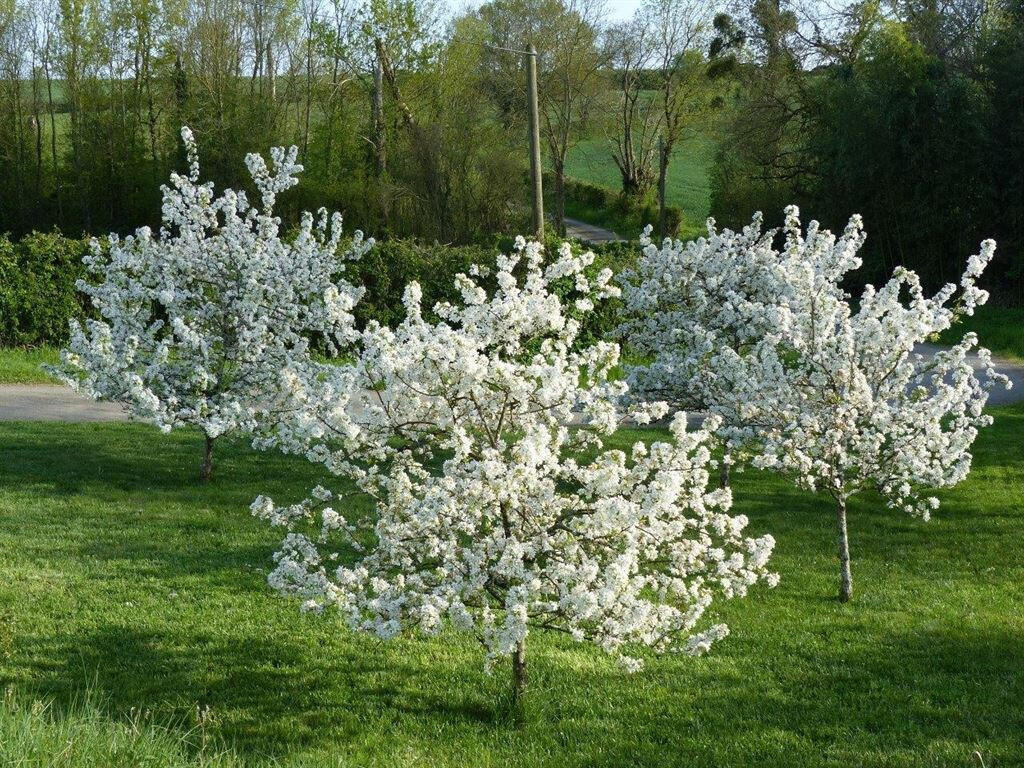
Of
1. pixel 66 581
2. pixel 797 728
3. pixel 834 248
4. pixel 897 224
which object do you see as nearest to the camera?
pixel 797 728

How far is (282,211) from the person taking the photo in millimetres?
31500

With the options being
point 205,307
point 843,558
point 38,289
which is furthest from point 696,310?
point 38,289

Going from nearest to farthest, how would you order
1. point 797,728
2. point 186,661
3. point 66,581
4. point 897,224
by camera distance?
point 797,728, point 186,661, point 66,581, point 897,224

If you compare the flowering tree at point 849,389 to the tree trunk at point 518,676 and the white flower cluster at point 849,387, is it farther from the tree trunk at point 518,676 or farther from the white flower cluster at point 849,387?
the tree trunk at point 518,676

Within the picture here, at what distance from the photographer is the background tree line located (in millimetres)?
27328

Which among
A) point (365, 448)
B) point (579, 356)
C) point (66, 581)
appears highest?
point (579, 356)

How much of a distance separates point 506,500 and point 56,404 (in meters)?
12.9

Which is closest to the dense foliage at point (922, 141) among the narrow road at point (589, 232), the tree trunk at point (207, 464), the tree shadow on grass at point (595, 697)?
the narrow road at point (589, 232)

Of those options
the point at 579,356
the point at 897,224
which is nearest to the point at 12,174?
the point at 897,224

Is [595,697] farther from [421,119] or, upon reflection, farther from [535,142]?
[421,119]

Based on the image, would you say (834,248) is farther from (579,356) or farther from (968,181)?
(968,181)

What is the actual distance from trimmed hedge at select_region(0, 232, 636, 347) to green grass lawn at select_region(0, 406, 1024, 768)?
10.4 metres

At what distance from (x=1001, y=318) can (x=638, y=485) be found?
23.4 metres

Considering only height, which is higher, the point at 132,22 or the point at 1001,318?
the point at 132,22
